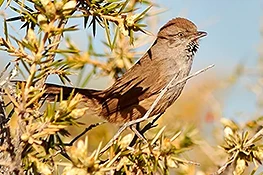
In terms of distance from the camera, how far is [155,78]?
3.51 meters

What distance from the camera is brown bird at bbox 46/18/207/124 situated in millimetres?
3140

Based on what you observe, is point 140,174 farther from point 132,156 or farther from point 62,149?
point 62,149

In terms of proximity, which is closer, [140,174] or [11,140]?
[11,140]

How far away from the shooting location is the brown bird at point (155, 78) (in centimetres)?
314

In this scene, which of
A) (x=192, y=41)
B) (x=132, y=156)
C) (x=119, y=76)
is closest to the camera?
(x=132, y=156)

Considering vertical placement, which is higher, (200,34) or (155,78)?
(200,34)

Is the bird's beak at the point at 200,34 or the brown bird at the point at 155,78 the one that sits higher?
the bird's beak at the point at 200,34

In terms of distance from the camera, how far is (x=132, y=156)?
4.73ft

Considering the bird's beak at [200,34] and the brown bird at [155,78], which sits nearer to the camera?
the brown bird at [155,78]

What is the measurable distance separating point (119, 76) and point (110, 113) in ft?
2.39

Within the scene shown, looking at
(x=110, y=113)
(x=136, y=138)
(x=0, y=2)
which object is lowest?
(x=110, y=113)

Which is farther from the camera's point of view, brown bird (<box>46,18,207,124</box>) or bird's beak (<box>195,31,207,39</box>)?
bird's beak (<box>195,31,207,39</box>)

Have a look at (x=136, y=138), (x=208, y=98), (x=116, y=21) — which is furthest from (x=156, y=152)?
(x=208, y=98)

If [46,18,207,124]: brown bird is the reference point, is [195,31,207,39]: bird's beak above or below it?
above
